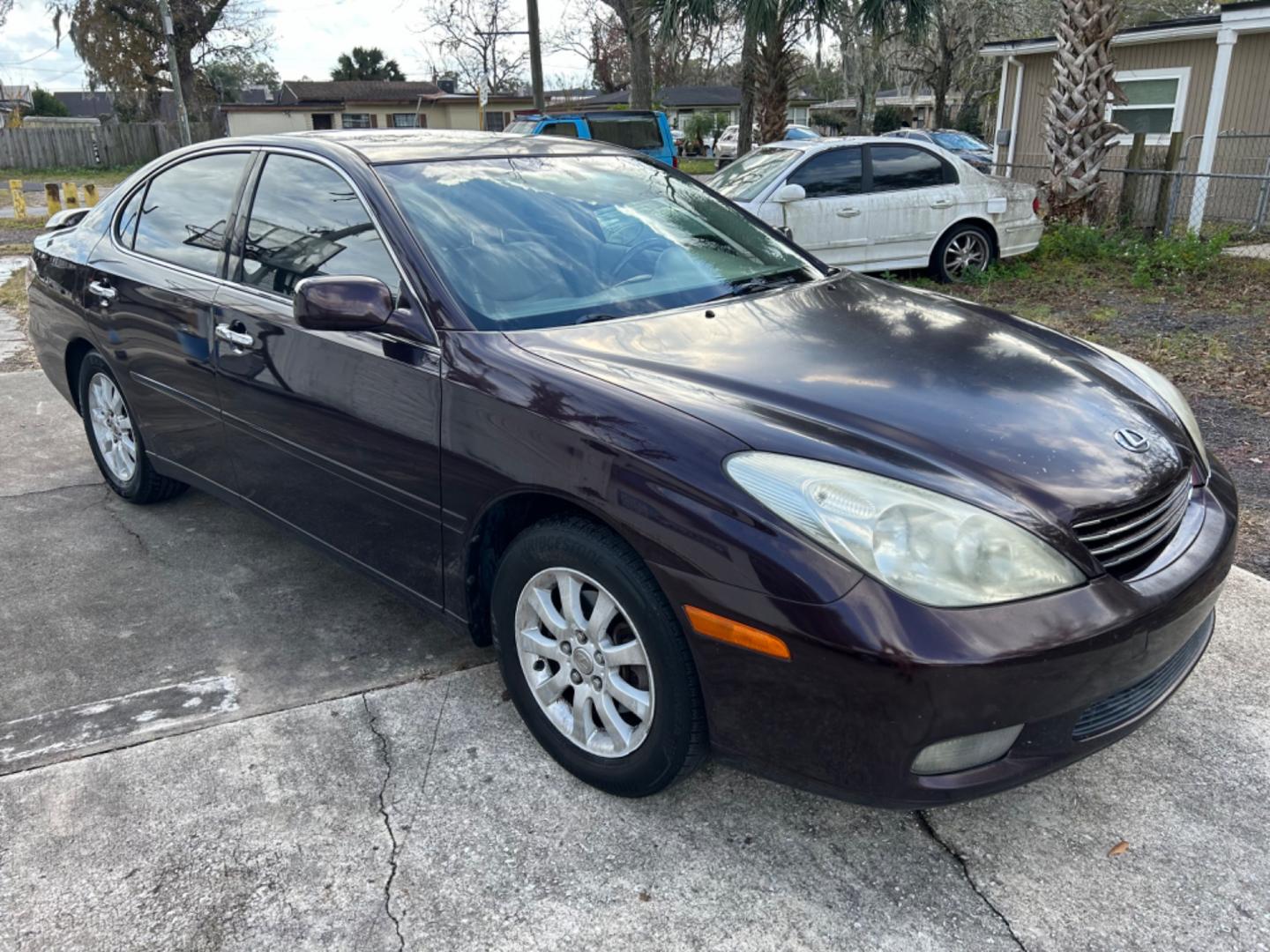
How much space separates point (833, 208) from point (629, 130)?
7623 mm

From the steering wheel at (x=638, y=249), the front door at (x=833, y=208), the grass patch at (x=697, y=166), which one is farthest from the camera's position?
the grass patch at (x=697, y=166)

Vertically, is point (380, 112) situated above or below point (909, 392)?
above

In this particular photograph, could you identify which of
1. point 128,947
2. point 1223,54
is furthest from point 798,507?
point 1223,54

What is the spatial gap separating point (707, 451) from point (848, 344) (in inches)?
32.8

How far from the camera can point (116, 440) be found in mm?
4480

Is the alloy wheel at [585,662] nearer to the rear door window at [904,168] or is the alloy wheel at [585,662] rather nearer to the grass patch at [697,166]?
the rear door window at [904,168]

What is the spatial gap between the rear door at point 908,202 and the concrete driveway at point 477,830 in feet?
21.6

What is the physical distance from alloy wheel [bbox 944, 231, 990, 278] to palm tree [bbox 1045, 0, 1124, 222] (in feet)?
8.31

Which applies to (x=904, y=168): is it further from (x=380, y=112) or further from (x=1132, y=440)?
(x=380, y=112)

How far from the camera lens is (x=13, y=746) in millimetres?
2828

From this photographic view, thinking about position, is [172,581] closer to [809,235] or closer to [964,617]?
[964,617]

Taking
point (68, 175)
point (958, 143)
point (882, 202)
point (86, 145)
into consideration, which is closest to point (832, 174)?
point (882, 202)

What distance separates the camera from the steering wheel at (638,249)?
3113 millimetres

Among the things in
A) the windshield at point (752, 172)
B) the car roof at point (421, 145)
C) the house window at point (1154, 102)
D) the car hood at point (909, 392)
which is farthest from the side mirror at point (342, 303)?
the house window at point (1154, 102)
